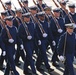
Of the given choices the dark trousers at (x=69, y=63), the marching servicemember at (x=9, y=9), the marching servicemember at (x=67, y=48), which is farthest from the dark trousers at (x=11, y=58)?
the marching servicemember at (x=9, y=9)

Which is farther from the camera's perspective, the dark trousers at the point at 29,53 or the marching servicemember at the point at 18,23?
the marching servicemember at the point at 18,23

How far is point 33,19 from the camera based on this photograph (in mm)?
11109

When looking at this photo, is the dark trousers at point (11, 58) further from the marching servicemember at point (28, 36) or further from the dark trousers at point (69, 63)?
the dark trousers at point (69, 63)

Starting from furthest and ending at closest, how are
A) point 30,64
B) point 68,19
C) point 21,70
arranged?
point 68,19, point 21,70, point 30,64

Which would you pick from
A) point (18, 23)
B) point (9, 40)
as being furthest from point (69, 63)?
point (18, 23)

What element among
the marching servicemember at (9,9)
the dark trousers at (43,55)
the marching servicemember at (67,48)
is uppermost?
the marching servicemember at (9,9)

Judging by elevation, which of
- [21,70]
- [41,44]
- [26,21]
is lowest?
[21,70]

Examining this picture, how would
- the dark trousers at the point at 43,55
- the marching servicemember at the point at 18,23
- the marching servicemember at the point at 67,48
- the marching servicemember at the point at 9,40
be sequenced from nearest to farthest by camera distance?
1. the marching servicemember at the point at 67,48
2. the marching servicemember at the point at 9,40
3. the dark trousers at the point at 43,55
4. the marching servicemember at the point at 18,23

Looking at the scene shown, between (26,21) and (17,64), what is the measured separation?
171 cm

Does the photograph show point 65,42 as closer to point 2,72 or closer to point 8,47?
point 8,47

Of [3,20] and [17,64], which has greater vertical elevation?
[3,20]

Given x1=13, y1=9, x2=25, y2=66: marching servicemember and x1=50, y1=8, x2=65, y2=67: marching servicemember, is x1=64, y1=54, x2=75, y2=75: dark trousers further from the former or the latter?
A: x1=13, y1=9, x2=25, y2=66: marching servicemember

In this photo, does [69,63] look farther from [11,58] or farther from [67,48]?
[11,58]

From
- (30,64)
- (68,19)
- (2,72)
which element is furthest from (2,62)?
(68,19)
